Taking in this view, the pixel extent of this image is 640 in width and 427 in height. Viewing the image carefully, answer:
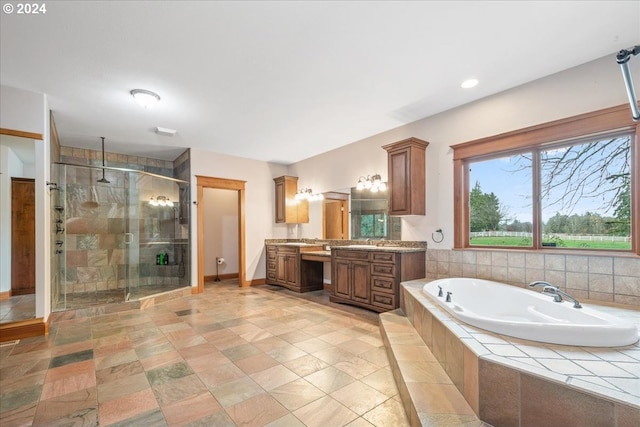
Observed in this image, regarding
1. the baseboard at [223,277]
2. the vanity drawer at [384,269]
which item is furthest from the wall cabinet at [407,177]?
the baseboard at [223,277]

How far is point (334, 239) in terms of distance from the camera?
520 cm

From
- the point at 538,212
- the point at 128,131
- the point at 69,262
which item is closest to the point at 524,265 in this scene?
the point at 538,212

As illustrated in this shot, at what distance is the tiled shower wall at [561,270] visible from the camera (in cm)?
234

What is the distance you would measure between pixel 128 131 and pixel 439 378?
5.03 m

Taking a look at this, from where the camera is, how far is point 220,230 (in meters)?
6.57

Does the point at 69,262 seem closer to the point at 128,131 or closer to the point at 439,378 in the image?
the point at 128,131

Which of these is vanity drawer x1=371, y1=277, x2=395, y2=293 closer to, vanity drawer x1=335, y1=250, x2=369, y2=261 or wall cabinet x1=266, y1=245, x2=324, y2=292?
vanity drawer x1=335, y1=250, x2=369, y2=261

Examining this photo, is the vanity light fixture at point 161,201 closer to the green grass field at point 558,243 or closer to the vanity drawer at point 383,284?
the vanity drawer at point 383,284

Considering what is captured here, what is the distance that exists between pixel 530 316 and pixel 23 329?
16.5ft

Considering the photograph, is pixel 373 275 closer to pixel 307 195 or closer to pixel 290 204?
pixel 307 195

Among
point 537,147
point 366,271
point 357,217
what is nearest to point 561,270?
point 537,147

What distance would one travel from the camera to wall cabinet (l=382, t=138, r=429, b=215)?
3648 millimetres

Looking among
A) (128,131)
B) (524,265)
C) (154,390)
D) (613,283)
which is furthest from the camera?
(128,131)

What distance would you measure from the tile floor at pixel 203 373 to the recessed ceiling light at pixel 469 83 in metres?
2.76
